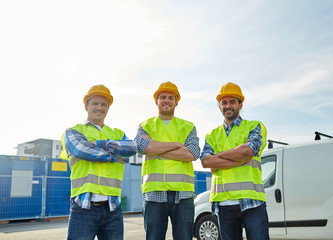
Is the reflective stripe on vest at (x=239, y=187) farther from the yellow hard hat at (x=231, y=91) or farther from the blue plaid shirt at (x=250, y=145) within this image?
the yellow hard hat at (x=231, y=91)

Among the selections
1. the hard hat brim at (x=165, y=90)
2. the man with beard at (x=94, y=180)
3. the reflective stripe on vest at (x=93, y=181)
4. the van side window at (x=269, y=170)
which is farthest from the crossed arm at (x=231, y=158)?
the van side window at (x=269, y=170)

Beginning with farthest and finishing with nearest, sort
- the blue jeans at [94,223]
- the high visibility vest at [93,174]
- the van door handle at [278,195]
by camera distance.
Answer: the van door handle at [278,195]
the high visibility vest at [93,174]
the blue jeans at [94,223]

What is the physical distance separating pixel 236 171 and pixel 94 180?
4.61 feet

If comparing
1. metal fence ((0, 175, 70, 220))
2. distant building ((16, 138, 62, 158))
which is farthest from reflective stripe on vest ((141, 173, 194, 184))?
distant building ((16, 138, 62, 158))

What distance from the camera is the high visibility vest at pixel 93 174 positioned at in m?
3.08

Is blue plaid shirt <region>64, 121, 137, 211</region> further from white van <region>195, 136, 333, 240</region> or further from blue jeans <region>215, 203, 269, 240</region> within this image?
white van <region>195, 136, 333, 240</region>

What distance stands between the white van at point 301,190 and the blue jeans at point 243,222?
286cm

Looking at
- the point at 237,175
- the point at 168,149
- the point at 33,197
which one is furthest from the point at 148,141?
the point at 33,197

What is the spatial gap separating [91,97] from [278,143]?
4.63 metres

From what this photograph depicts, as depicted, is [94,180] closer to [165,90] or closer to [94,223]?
[94,223]

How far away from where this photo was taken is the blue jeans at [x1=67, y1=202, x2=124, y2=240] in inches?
117

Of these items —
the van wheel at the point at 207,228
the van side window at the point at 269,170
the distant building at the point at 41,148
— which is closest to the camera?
the van side window at the point at 269,170

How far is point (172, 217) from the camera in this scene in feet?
11.0

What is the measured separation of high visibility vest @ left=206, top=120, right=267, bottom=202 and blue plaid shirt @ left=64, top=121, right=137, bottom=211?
94 cm
